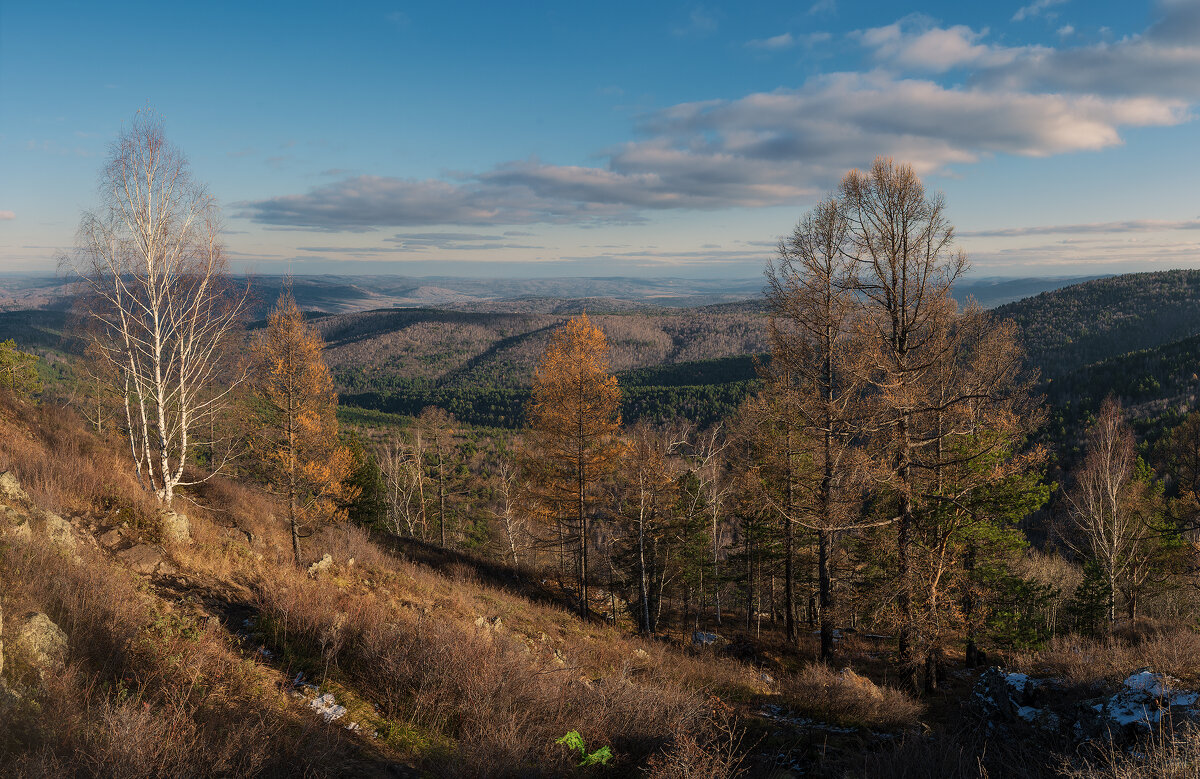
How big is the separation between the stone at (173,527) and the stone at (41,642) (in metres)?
4.79

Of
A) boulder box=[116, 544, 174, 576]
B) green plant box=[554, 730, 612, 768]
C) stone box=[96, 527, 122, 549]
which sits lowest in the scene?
green plant box=[554, 730, 612, 768]

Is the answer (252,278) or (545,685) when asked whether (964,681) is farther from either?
(252,278)

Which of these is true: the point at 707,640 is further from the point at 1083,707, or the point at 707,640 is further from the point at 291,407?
the point at 291,407

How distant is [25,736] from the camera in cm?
362

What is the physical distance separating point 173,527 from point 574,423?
35.9 feet

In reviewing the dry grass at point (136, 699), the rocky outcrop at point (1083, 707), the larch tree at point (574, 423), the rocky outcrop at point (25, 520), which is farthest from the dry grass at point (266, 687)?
the larch tree at point (574, 423)

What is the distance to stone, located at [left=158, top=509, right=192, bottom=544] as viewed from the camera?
8.81m

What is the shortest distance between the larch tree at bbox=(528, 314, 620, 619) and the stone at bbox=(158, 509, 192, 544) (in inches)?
410

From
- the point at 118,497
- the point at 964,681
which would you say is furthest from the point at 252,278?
the point at 964,681

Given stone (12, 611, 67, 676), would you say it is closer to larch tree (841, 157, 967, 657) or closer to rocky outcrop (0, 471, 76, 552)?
rocky outcrop (0, 471, 76, 552)

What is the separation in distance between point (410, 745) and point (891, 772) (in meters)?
4.98

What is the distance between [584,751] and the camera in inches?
211

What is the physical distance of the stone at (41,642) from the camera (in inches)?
166

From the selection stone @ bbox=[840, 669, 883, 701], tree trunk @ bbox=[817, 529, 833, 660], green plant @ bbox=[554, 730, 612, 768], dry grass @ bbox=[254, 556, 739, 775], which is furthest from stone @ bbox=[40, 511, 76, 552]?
tree trunk @ bbox=[817, 529, 833, 660]
